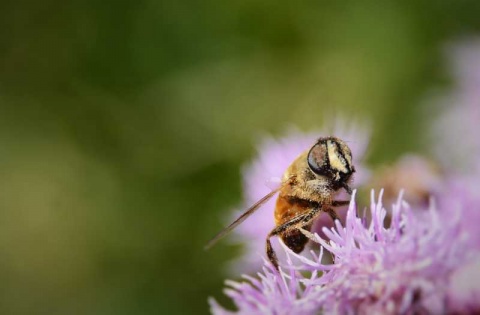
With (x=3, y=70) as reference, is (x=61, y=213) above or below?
below

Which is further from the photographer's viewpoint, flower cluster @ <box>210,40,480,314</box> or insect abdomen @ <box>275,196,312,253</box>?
insect abdomen @ <box>275,196,312,253</box>

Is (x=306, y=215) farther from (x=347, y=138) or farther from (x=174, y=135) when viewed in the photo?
(x=174, y=135)

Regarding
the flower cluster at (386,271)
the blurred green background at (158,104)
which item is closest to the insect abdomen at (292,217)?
the flower cluster at (386,271)

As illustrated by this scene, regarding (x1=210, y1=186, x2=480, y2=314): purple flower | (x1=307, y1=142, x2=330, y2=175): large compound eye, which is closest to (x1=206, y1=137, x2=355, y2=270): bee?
(x1=307, y1=142, x2=330, y2=175): large compound eye

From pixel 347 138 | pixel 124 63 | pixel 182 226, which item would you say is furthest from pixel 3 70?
pixel 347 138

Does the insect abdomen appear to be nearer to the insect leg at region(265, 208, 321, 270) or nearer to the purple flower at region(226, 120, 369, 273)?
the insect leg at region(265, 208, 321, 270)

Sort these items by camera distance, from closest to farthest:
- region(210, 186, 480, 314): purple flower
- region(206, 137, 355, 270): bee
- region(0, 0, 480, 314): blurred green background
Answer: region(210, 186, 480, 314): purple flower, region(206, 137, 355, 270): bee, region(0, 0, 480, 314): blurred green background

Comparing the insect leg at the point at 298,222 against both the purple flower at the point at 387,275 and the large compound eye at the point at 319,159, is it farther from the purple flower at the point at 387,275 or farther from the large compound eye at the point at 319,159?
the purple flower at the point at 387,275
